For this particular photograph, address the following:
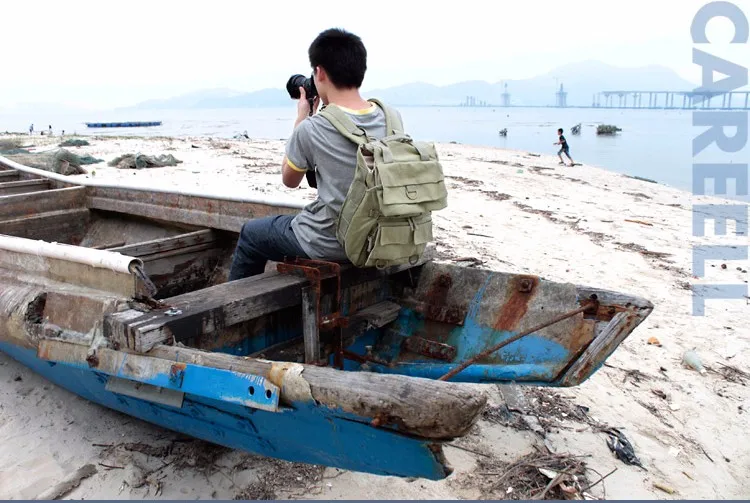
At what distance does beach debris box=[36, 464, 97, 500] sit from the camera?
2.61m

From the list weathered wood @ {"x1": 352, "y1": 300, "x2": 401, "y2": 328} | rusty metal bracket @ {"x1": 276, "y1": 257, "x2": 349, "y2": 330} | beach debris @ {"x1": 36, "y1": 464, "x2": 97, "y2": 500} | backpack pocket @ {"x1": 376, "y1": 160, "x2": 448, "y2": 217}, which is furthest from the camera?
weathered wood @ {"x1": 352, "y1": 300, "x2": 401, "y2": 328}

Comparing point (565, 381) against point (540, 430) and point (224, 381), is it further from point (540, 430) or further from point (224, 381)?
point (224, 381)

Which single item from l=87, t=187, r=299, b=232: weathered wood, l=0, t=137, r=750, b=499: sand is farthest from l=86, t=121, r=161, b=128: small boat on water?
l=0, t=137, r=750, b=499: sand

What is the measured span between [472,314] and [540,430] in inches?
29.9

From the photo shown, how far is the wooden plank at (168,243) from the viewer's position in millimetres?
3994

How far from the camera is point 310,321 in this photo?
284 centimetres

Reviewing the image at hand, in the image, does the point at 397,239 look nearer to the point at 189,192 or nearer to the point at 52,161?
the point at 189,192

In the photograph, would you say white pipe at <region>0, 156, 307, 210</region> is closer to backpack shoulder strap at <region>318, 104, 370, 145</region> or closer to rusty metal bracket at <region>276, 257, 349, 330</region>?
rusty metal bracket at <region>276, 257, 349, 330</region>

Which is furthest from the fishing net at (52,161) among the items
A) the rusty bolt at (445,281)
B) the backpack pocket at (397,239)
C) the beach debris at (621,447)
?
the beach debris at (621,447)

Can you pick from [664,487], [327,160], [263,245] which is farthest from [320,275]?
[664,487]

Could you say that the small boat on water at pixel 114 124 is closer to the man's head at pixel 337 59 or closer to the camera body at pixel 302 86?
the camera body at pixel 302 86

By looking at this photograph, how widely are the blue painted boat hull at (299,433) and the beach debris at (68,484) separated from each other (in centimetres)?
31

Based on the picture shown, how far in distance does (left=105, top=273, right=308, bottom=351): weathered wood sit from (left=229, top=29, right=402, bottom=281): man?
25 cm

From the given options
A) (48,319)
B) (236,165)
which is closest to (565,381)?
(48,319)
